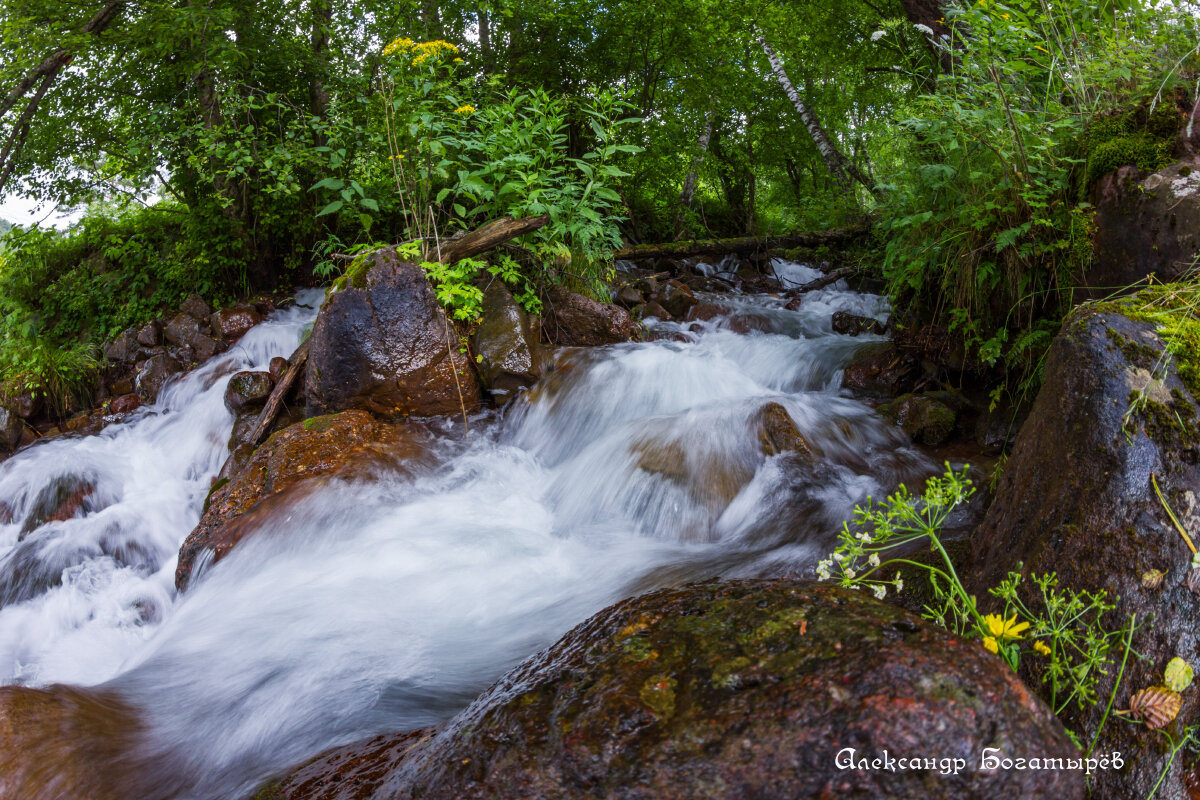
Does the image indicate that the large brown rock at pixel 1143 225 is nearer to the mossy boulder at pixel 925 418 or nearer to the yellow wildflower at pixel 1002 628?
the mossy boulder at pixel 925 418

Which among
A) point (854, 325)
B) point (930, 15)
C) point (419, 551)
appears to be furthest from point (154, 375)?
point (930, 15)

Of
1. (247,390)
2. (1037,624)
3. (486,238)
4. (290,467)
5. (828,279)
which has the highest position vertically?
(486,238)

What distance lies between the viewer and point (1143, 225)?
3.28 meters

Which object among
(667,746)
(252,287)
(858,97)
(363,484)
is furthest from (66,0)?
(858,97)

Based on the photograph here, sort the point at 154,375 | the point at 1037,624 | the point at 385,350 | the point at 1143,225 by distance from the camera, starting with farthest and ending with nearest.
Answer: the point at 154,375 → the point at 385,350 → the point at 1143,225 → the point at 1037,624

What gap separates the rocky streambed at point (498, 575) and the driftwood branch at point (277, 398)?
11 centimetres

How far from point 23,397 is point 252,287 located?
2.73 m

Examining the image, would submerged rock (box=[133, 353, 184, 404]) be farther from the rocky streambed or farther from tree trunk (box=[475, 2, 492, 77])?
tree trunk (box=[475, 2, 492, 77])

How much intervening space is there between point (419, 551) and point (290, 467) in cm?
116

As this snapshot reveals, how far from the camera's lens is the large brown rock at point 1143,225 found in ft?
10.3

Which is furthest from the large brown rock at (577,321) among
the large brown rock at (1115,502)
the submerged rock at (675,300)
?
the large brown rock at (1115,502)

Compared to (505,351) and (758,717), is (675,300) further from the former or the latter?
(758,717)

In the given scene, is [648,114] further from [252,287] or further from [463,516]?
[463,516]

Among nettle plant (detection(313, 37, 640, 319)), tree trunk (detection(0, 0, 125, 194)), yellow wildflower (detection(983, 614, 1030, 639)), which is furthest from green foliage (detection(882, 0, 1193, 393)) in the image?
tree trunk (detection(0, 0, 125, 194))
